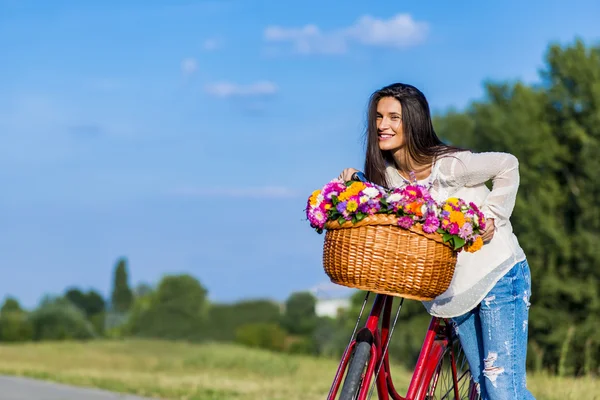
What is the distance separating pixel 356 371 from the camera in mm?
3684

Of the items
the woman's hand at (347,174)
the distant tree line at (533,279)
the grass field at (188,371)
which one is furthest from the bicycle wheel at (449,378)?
the distant tree line at (533,279)

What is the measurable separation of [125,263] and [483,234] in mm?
40776

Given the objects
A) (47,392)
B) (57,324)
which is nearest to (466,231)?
(47,392)

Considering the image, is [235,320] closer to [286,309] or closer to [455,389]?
[286,309]

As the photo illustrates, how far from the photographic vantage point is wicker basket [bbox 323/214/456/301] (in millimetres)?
3512

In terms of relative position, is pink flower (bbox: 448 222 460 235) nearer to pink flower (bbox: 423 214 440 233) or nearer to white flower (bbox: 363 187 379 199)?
pink flower (bbox: 423 214 440 233)

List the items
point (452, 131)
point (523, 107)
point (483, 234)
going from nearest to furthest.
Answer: point (483, 234) → point (523, 107) → point (452, 131)

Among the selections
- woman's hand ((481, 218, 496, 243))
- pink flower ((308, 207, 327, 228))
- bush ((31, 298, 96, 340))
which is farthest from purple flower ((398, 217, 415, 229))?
bush ((31, 298, 96, 340))

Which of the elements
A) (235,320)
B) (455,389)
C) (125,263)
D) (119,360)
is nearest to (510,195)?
(455,389)

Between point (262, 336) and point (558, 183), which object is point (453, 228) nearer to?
point (262, 336)

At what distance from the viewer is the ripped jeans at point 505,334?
4.01 m

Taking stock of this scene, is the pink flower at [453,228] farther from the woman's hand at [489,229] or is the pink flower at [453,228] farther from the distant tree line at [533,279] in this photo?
the distant tree line at [533,279]

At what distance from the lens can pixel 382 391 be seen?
12.9 ft

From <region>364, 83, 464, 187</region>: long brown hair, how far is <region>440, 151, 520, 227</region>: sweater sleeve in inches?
3.3
